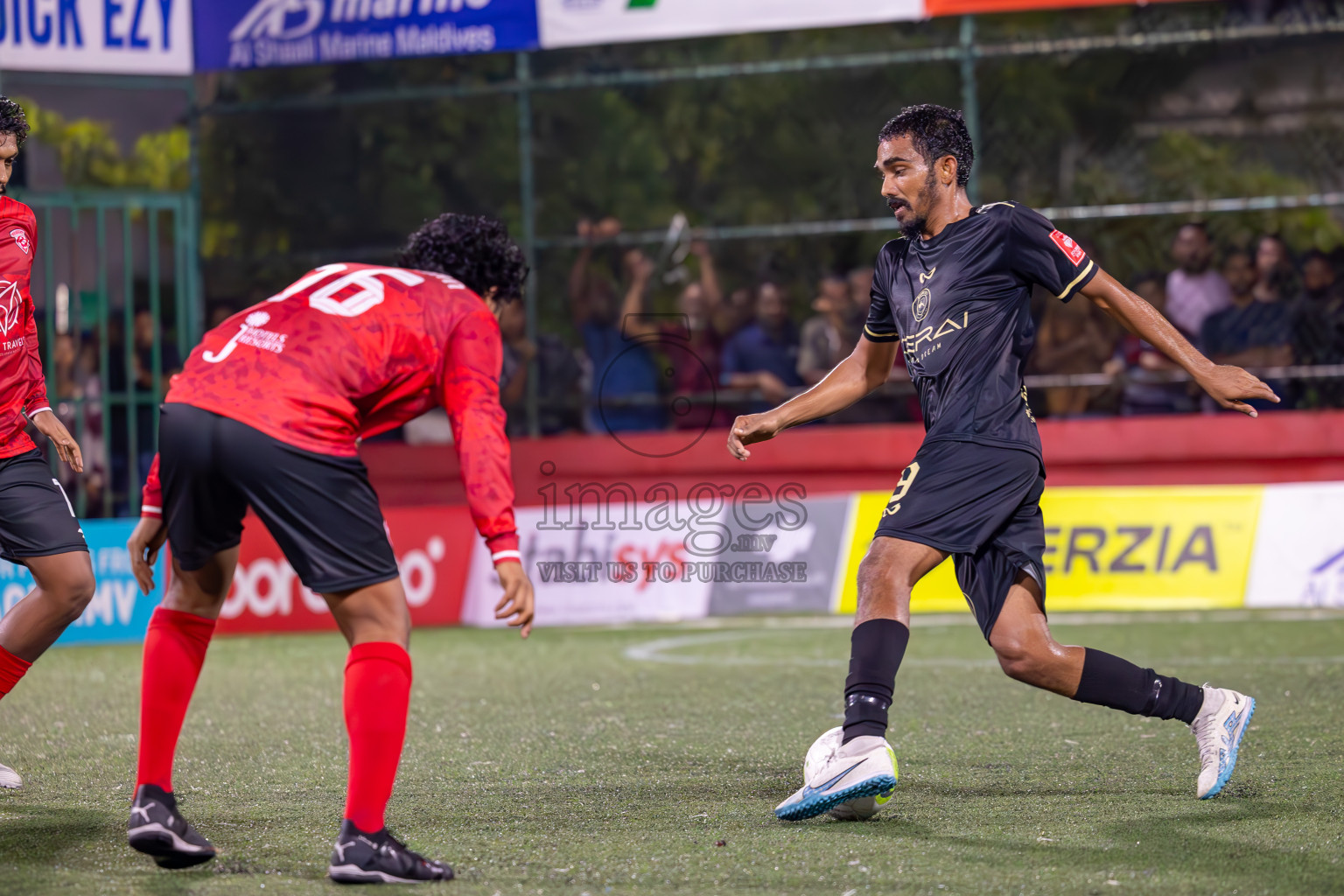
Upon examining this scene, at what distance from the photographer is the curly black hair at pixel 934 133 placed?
477 cm

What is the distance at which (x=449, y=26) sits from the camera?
13.1 m

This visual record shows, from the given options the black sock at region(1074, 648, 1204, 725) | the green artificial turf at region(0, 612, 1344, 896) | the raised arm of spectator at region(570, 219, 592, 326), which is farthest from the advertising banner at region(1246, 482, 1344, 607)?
the black sock at region(1074, 648, 1204, 725)

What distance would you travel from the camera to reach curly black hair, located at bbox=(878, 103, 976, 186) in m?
4.77

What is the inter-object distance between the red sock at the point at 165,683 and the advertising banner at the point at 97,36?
9.96 metres

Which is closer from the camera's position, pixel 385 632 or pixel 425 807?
pixel 385 632

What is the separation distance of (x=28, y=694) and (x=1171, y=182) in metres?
9.87

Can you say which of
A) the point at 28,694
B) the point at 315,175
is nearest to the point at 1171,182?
the point at 315,175

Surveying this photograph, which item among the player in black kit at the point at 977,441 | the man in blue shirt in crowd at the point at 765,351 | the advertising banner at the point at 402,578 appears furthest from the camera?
the man in blue shirt in crowd at the point at 765,351

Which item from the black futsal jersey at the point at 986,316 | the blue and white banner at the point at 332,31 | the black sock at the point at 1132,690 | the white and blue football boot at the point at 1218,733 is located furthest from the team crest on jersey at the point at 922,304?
the blue and white banner at the point at 332,31

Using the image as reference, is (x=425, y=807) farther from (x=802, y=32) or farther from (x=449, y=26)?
(x=802, y=32)

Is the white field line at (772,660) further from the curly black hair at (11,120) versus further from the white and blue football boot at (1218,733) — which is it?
the curly black hair at (11,120)

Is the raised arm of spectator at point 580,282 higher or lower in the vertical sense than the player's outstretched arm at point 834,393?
higher

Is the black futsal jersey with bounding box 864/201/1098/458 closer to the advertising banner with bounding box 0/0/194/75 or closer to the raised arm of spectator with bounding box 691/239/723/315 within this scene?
the raised arm of spectator with bounding box 691/239/723/315

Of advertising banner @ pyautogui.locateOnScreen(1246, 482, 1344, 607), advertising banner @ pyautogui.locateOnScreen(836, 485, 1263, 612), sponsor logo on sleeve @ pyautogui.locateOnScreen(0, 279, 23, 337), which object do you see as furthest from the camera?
advertising banner @ pyautogui.locateOnScreen(836, 485, 1263, 612)
